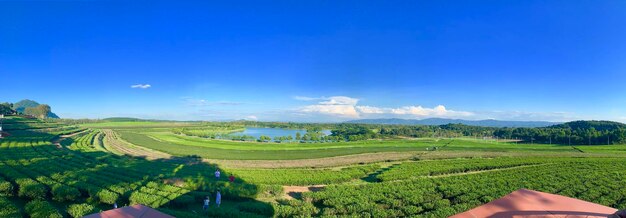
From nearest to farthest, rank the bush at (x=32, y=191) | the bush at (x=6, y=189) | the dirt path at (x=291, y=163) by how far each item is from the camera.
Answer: the bush at (x=32, y=191) → the bush at (x=6, y=189) → the dirt path at (x=291, y=163)

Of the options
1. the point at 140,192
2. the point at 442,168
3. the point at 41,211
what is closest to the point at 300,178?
the point at 140,192

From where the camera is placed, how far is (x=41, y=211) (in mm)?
15898

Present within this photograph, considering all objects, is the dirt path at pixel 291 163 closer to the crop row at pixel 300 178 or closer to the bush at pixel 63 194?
the crop row at pixel 300 178

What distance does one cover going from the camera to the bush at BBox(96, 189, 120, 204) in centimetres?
2127

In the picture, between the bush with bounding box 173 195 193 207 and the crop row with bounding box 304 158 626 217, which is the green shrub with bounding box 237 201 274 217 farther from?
the bush with bounding box 173 195 193 207

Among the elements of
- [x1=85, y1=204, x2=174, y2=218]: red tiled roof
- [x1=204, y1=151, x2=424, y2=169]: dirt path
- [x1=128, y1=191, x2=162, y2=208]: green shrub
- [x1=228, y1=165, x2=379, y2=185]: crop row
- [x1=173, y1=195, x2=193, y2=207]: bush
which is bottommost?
[x1=204, y1=151, x2=424, y2=169]: dirt path

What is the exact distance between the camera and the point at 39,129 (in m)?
85.8

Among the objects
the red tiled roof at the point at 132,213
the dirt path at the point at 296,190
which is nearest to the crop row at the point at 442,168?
the dirt path at the point at 296,190

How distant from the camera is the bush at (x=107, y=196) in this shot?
21.3 meters

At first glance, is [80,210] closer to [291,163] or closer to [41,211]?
[41,211]

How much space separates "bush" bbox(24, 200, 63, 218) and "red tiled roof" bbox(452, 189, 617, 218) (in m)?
18.9

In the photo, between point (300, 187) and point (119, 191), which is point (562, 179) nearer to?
point (300, 187)

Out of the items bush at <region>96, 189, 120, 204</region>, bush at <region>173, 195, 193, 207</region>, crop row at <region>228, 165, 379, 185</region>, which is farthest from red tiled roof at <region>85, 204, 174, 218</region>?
crop row at <region>228, 165, 379, 185</region>

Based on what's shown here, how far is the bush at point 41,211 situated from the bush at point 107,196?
4476 mm
